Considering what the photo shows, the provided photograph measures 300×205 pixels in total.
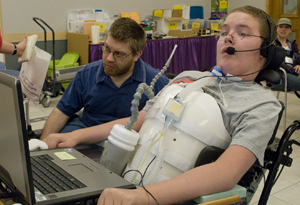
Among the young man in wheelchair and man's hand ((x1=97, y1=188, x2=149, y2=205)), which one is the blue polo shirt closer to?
the young man in wheelchair

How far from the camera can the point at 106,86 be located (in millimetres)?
1846

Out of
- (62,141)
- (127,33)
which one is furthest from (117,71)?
(62,141)

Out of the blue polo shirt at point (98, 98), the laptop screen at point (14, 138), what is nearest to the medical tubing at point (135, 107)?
the laptop screen at point (14, 138)

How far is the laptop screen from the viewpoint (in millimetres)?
687

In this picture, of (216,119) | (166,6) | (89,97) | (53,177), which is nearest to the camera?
(53,177)

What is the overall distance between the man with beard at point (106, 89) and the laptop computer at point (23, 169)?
761 millimetres

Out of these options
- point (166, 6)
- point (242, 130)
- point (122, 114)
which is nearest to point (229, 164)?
point (242, 130)

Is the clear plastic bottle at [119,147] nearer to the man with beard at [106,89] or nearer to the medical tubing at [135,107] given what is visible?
the medical tubing at [135,107]

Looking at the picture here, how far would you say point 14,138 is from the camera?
2.44 feet

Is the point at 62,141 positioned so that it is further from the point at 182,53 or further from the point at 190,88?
the point at 182,53

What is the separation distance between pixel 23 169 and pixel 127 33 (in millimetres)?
1289

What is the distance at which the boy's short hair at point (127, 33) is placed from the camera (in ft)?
6.18

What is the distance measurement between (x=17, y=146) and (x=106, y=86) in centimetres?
112

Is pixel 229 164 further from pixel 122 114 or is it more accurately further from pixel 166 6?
pixel 166 6
